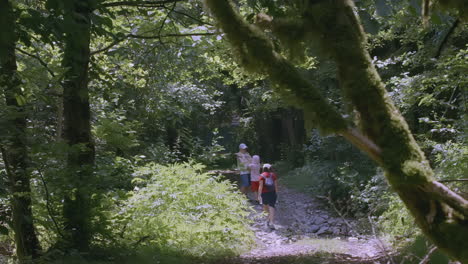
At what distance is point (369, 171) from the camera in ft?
39.3

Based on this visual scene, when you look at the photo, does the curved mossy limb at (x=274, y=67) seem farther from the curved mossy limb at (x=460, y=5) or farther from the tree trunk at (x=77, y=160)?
the tree trunk at (x=77, y=160)

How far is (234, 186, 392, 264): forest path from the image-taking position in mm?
6418

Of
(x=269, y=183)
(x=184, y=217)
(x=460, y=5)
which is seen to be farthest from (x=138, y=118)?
(x=460, y=5)

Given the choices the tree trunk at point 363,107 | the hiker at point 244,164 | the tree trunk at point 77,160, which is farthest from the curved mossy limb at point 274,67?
the hiker at point 244,164

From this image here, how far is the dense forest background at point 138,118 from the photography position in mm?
3740

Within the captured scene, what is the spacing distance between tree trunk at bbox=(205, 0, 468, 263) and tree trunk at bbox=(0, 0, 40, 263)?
248 cm

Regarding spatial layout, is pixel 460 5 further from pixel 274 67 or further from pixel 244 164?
pixel 244 164

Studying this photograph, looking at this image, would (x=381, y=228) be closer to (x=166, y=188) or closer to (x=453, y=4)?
(x=166, y=188)

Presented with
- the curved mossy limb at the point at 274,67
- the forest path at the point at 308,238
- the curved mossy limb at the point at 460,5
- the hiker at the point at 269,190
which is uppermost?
the curved mossy limb at the point at 460,5

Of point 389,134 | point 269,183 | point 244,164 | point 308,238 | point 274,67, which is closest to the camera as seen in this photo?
point 389,134

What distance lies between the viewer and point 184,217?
8352 millimetres

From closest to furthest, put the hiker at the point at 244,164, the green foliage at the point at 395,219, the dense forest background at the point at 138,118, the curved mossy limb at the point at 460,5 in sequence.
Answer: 1. the curved mossy limb at the point at 460,5
2. the dense forest background at the point at 138,118
3. the green foliage at the point at 395,219
4. the hiker at the point at 244,164

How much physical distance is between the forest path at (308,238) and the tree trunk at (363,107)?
6.59ft

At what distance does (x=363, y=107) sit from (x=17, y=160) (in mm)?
4292
